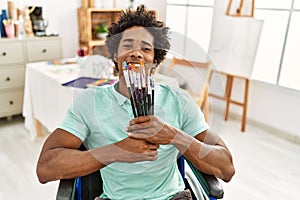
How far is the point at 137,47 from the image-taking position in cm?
83

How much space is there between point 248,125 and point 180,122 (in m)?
2.30

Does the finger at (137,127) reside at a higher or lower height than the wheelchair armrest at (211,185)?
higher

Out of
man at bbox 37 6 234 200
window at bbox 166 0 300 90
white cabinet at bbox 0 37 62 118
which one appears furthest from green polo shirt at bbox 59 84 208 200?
white cabinet at bbox 0 37 62 118

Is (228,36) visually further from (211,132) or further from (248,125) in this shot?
(211,132)

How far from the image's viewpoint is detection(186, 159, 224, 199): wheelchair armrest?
0.97 metres

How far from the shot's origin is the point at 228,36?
2975mm

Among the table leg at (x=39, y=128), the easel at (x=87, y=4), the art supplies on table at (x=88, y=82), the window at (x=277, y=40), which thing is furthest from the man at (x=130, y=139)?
the easel at (x=87, y=4)

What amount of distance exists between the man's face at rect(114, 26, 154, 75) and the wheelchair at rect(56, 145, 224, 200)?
398mm

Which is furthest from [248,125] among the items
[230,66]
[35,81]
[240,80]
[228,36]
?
[35,81]

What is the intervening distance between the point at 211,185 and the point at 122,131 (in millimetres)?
356

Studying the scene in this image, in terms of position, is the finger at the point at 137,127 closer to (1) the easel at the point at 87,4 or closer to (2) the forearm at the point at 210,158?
(2) the forearm at the point at 210,158

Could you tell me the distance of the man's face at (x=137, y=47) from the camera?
83 cm

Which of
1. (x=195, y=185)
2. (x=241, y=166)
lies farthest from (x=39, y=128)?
(x=195, y=185)

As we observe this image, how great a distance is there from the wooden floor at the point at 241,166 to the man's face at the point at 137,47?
1.45 metres
